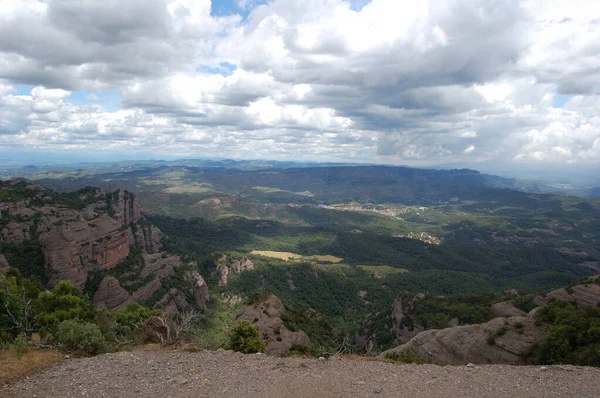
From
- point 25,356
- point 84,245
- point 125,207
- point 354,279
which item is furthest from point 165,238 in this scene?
point 25,356

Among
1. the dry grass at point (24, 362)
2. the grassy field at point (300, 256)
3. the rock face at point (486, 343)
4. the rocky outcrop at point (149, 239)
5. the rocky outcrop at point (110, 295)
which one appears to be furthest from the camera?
the grassy field at point (300, 256)

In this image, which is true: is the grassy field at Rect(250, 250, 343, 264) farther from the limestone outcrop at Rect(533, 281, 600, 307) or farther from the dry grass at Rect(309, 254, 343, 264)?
the limestone outcrop at Rect(533, 281, 600, 307)

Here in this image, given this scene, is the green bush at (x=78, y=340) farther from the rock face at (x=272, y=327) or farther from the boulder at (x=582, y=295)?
the boulder at (x=582, y=295)

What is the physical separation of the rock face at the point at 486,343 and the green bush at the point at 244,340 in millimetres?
11111

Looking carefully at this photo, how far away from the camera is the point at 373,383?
1703cm

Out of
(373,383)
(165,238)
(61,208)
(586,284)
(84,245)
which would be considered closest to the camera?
(373,383)

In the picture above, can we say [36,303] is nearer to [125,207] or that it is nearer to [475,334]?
[475,334]

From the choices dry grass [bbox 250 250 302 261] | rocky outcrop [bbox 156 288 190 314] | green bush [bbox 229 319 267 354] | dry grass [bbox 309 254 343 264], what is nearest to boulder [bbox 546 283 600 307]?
green bush [bbox 229 319 267 354]

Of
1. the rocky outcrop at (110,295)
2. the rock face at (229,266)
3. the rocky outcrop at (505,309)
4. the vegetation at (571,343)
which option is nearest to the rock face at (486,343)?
the vegetation at (571,343)

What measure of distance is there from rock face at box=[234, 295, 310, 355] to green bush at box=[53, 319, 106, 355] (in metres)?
20.1

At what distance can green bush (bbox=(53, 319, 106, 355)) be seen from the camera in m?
19.8

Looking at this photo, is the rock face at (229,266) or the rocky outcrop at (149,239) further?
the rock face at (229,266)

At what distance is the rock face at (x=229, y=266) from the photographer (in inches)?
4499

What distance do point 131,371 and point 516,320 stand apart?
112 feet
